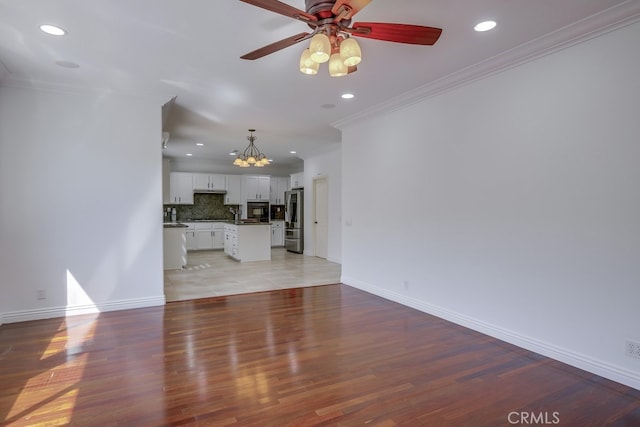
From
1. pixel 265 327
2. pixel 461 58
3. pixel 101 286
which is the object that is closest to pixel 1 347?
pixel 101 286

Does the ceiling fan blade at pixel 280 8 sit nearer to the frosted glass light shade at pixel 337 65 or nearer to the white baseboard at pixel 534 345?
the frosted glass light shade at pixel 337 65

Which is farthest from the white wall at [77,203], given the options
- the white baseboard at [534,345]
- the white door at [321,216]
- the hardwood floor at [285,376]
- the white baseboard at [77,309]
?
the white door at [321,216]

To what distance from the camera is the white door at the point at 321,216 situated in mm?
8359

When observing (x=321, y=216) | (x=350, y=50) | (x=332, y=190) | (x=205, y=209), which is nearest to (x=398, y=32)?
(x=350, y=50)

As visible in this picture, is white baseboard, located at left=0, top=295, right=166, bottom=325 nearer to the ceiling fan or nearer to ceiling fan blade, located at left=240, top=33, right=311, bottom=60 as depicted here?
ceiling fan blade, located at left=240, top=33, right=311, bottom=60

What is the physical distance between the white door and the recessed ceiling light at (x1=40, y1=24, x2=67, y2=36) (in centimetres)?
604

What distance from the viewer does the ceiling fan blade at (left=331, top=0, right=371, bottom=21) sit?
169 centimetres

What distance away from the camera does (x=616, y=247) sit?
8.18 feet

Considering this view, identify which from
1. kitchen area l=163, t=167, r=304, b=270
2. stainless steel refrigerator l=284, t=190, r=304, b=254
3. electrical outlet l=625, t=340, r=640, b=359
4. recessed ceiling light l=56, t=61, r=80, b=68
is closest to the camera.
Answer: electrical outlet l=625, t=340, r=640, b=359

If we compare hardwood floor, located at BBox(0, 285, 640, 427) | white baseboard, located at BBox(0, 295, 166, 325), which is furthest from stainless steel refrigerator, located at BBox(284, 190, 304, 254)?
hardwood floor, located at BBox(0, 285, 640, 427)

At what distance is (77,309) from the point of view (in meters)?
3.94

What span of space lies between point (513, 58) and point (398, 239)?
235 cm

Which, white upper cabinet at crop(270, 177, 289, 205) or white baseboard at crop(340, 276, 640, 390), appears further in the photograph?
white upper cabinet at crop(270, 177, 289, 205)

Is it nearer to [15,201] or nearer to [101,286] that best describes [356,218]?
[101,286]
